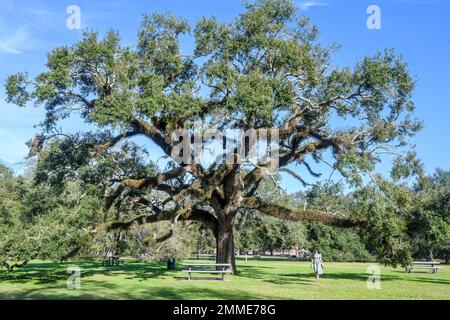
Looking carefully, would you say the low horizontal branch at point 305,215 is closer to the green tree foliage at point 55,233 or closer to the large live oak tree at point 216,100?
the large live oak tree at point 216,100

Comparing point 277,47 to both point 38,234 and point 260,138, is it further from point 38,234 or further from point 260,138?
point 38,234

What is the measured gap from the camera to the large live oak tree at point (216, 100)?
2061 cm

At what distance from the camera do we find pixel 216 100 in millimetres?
22062

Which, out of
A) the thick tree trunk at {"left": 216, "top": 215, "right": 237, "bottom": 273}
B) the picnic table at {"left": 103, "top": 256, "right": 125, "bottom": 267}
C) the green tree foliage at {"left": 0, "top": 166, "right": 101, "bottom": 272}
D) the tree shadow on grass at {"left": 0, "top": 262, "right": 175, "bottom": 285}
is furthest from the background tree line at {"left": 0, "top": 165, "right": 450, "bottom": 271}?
the picnic table at {"left": 103, "top": 256, "right": 125, "bottom": 267}

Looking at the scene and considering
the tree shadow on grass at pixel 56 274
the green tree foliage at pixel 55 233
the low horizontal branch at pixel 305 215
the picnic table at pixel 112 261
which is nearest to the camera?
the green tree foliage at pixel 55 233

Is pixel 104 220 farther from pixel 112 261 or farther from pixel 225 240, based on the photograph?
pixel 112 261

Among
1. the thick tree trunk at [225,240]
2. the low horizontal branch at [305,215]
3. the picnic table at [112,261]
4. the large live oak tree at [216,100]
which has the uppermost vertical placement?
the large live oak tree at [216,100]

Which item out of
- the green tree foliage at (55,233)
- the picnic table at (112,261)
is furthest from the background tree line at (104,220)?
the picnic table at (112,261)

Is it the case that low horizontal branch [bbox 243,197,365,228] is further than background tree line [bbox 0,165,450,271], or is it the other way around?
low horizontal branch [bbox 243,197,365,228]

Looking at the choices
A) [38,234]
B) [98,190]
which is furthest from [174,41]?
[38,234]

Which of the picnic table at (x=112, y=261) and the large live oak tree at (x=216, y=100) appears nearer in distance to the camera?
the large live oak tree at (x=216, y=100)

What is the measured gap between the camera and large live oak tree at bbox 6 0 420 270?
811 inches

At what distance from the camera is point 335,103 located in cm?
2317

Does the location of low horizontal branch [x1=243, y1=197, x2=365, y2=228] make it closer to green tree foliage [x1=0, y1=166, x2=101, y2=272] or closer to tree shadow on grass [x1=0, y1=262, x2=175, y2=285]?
tree shadow on grass [x1=0, y1=262, x2=175, y2=285]
